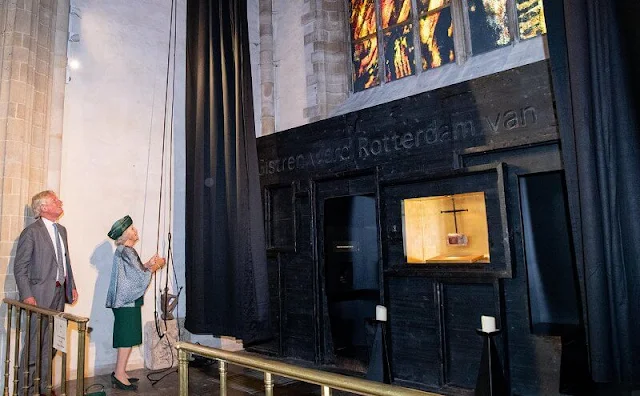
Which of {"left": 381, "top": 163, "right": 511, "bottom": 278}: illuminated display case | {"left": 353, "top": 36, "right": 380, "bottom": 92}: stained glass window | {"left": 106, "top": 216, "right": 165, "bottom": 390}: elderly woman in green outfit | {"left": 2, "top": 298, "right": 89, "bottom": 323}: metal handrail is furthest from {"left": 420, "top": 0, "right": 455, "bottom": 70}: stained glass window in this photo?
{"left": 2, "top": 298, "right": 89, "bottom": 323}: metal handrail

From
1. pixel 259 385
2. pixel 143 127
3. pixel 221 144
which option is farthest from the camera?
pixel 143 127

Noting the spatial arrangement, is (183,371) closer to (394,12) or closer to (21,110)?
(21,110)

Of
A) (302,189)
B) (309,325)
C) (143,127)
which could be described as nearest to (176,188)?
(143,127)

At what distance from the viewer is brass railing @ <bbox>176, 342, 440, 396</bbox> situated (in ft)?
4.44

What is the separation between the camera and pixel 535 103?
10.9ft

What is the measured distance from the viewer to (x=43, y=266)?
151 inches

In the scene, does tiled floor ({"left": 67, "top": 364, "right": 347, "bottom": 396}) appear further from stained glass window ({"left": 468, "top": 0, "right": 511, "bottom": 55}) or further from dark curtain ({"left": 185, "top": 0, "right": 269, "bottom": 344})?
stained glass window ({"left": 468, "top": 0, "right": 511, "bottom": 55})

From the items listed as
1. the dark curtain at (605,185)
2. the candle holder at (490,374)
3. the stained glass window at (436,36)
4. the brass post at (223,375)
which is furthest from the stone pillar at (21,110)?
the dark curtain at (605,185)

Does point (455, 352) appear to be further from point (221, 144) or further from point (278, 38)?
point (278, 38)

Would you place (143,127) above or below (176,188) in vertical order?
above

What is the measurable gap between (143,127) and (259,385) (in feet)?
10.3

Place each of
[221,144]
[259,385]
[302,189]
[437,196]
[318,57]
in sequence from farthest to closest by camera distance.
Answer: [318,57], [302,189], [221,144], [259,385], [437,196]

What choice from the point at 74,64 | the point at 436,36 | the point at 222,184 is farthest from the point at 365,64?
the point at 74,64

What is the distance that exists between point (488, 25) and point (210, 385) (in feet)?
14.2
